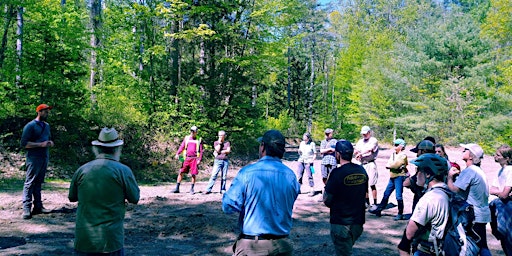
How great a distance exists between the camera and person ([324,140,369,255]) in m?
Answer: 4.76

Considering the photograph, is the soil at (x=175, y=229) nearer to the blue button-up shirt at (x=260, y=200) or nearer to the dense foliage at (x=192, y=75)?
the blue button-up shirt at (x=260, y=200)

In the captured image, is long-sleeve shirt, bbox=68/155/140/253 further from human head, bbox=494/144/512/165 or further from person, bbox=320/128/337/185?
person, bbox=320/128/337/185

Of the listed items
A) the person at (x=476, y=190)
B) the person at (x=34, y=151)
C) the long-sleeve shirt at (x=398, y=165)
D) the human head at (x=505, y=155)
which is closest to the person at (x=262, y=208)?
the person at (x=476, y=190)

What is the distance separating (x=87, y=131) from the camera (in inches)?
610

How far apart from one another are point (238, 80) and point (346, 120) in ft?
89.1

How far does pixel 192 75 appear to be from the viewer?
21.5m

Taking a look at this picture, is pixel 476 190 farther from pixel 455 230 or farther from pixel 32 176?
pixel 32 176

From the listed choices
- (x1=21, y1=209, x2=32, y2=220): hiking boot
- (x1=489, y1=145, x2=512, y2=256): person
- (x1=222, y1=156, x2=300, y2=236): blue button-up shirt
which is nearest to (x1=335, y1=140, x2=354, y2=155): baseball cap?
(x1=222, y1=156, x2=300, y2=236): blue button-up shirt

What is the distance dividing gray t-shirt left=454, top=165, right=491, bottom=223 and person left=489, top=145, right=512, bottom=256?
183 millimetres

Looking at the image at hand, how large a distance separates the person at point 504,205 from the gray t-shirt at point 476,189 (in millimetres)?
183

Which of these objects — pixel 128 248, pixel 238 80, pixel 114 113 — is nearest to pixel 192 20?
pixel 238 80

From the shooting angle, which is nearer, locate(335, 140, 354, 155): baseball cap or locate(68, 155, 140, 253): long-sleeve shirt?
locate(68, 155, 140, 253): long-sleeve shirt

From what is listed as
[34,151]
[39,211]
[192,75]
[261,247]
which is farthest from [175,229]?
[192,75]

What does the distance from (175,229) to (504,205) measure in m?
5.81
